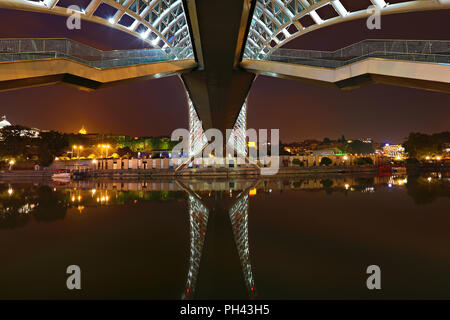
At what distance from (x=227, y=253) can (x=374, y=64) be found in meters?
12.2

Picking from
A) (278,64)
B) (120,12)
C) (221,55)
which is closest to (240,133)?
(278,64)

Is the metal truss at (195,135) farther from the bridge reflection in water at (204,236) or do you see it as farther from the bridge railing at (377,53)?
the bridge reflection in water at (204,236)

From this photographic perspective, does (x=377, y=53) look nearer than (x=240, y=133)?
Yes

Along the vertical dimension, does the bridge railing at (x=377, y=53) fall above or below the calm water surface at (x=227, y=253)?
above

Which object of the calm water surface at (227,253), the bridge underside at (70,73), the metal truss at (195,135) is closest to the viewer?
the calm water surface at (227,253)

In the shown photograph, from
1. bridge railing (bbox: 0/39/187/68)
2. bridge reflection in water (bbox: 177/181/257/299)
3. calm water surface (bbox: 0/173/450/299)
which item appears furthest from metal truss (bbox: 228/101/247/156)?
calm water surface (bbox: 0/173/450/299)

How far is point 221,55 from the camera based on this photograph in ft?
Result: 47.4

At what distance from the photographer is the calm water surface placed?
10.1 feet

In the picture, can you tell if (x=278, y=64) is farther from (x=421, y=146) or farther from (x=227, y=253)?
(x=421, y=146)

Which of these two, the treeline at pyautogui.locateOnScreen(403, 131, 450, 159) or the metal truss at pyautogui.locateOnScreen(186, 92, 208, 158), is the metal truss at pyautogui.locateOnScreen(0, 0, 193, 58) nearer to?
the metal truss at pyautogui.locateOnScreen(186, 92, 208, 158)

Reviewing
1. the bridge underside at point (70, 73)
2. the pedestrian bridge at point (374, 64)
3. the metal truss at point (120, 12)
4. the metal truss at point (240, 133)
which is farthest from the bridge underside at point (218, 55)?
the metal truss at point (240, 133)

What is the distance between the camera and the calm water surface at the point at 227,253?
10.1 feet
